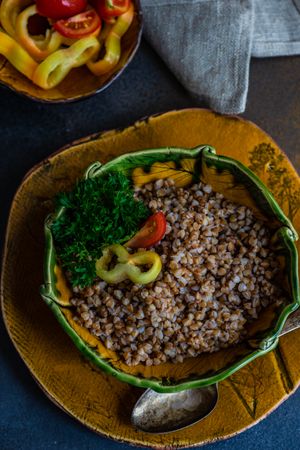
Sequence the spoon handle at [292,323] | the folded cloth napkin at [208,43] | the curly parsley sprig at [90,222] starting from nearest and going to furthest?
the curly parsley sprig at [90,222], the spoon handle at [292,323], the folded cloth napkin at [208,43]

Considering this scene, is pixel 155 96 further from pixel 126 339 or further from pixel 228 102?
pixel 126 339

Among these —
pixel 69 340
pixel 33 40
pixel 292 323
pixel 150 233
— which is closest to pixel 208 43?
pixel 33 40

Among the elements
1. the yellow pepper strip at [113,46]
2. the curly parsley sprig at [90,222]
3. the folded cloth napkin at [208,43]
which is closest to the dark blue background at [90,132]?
the folded cloth napkin at [208,43]

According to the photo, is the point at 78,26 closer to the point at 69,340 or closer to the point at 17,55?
the point at 17,55

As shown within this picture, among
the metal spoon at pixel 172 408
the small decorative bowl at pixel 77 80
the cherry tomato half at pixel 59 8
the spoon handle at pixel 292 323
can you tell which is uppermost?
the cherry tomato half at pixel 59 8

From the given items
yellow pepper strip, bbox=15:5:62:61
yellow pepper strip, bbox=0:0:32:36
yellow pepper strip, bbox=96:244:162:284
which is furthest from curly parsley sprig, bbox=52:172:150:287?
yellow pepper strip, bbox=0:0:32:36

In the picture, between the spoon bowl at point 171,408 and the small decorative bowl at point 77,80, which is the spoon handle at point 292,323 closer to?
the spoon bowl at point 171,408

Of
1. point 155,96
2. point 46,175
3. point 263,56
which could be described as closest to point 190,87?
point 155,96
